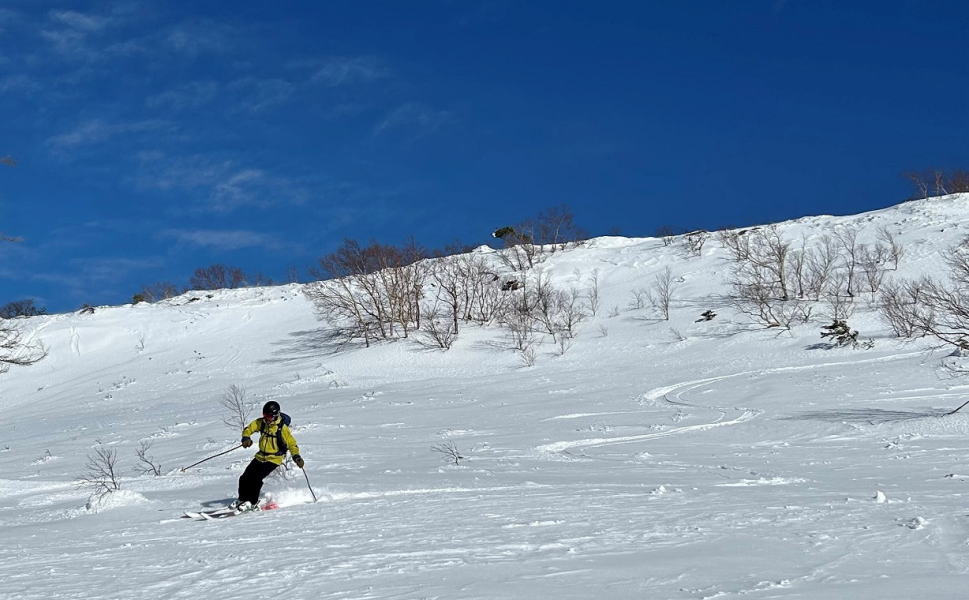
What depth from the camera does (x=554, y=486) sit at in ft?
33.6

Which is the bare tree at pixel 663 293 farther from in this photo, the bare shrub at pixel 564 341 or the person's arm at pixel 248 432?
the person's arm at pixel 248 432

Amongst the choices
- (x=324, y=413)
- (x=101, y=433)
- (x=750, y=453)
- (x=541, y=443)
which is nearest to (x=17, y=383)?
(x=101, y=433)

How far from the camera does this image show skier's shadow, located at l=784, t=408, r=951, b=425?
50.8ft

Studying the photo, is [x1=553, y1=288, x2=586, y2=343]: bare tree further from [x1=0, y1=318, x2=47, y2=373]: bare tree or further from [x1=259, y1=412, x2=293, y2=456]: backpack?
[x1=259, y1=412, x2=293, y2=456]: backpack

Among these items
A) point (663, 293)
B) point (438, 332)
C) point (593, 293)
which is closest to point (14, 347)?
point (438, 332)

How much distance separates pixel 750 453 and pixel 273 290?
186 feet

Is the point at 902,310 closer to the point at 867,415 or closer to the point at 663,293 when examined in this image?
the point at 663,293

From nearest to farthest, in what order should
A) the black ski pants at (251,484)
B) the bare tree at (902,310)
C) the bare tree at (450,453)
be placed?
the black ski pants at (251,484) < the bare tree at (450,453) < the bare tree at (902,310)

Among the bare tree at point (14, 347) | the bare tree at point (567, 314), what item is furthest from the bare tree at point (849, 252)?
the bare tree at point (14, 347)

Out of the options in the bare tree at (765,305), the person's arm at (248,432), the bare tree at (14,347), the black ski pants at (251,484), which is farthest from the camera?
the bare tree at (765,305)

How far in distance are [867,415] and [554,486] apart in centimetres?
904

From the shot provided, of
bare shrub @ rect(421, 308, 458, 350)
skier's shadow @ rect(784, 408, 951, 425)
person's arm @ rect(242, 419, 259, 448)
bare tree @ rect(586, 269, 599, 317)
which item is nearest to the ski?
person's arm @ rect(242, 419, 259, 448)

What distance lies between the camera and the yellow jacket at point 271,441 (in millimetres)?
9938

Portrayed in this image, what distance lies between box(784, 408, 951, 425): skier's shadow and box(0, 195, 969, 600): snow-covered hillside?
126 millimetres
